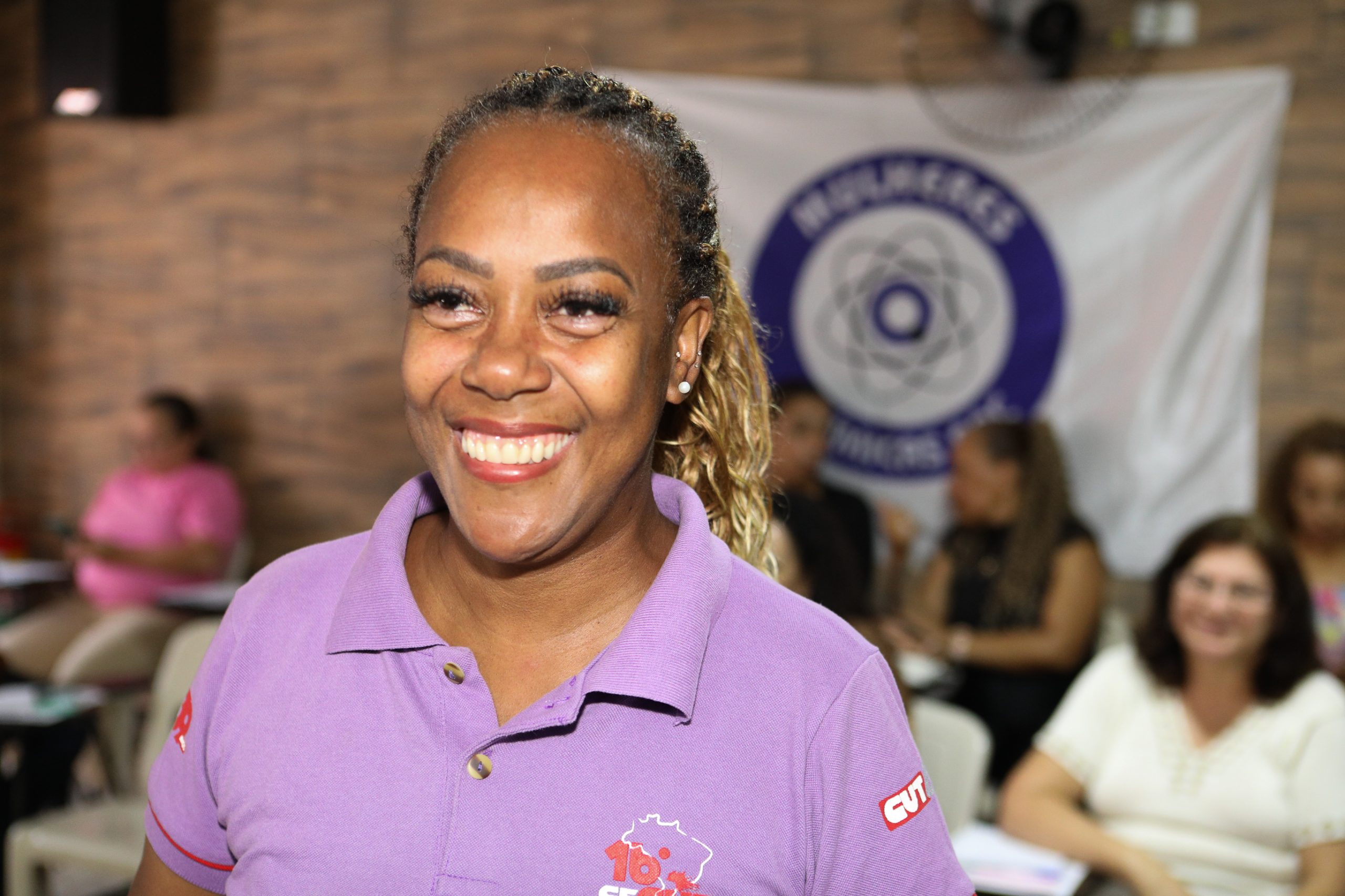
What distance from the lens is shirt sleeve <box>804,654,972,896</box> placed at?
0.91 meters

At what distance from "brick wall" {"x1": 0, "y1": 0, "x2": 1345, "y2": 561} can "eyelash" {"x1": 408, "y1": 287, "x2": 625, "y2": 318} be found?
344cm

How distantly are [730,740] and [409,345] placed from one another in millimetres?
384

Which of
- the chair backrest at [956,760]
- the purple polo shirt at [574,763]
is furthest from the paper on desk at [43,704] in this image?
the purple polo shirt at [574,763]

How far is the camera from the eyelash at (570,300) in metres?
0.90

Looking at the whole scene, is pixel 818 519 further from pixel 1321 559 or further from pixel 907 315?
pixel 1321 559

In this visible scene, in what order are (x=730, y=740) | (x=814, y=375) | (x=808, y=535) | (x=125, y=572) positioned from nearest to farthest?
(x=730, y=740) → (x=808, y=535) → (x=814, y=375) → (x=125, y=572)

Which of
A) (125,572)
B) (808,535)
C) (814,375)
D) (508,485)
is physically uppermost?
(508,485)

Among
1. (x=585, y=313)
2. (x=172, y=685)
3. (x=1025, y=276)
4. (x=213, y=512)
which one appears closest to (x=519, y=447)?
(x=585, y=313)

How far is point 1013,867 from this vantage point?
2258 mm

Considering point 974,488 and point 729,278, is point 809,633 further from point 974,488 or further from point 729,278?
point 974,488

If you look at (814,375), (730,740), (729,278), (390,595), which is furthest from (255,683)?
(814,375)

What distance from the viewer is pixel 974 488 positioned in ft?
12.3

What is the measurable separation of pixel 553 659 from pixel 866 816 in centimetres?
27

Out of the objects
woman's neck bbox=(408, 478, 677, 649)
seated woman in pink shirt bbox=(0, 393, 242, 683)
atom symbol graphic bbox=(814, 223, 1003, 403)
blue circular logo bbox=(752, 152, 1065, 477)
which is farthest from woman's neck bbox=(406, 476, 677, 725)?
seated woman in pink shirt bbox=(0, 393, 242, 683)
